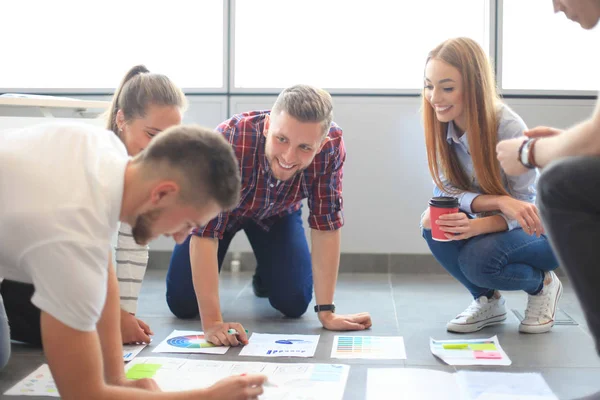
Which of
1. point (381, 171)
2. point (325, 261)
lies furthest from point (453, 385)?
point (381, 171)

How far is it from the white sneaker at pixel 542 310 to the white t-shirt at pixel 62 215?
150 centimetres

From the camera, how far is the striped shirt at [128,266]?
2121 mm

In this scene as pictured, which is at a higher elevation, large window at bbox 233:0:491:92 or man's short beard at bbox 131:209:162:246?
large window at bbox 233:0:491:92

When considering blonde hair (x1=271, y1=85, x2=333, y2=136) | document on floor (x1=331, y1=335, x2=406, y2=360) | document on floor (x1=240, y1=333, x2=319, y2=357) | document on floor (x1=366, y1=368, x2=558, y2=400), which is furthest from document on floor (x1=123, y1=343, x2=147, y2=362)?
blonde hair (x1=271, y1=85, x2=333, y2=136)

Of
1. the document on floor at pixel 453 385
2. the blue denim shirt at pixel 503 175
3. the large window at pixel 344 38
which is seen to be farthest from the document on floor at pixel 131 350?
the large window at pixel 344 38

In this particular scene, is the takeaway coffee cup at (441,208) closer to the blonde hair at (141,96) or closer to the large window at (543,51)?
the blonde hair at (141,96)

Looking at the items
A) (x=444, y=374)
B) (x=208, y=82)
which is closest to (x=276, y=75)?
(x=208, y=82)

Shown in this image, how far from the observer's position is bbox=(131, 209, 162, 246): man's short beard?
1.25 meters

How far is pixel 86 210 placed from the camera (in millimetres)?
1163

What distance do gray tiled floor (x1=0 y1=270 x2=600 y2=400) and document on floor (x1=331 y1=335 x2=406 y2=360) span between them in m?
0.03

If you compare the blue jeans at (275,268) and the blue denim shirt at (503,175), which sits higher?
the blue denim shirt at (503,175)

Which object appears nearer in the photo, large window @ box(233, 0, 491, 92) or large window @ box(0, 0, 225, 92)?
large window @ box(233, 0, 491, 92)

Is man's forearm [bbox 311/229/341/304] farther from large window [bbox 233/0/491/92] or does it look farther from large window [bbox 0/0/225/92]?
large window [bbox 0/0/225/92]

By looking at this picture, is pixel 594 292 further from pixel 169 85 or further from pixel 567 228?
pixel 169 85
